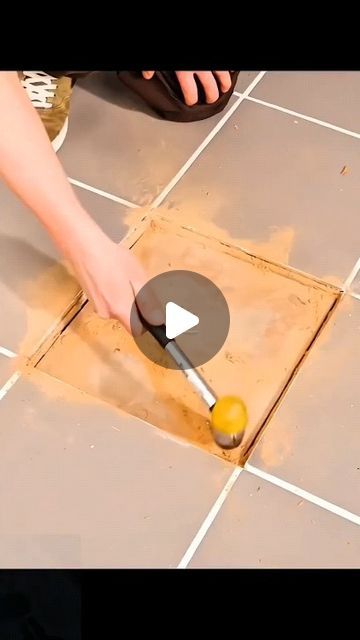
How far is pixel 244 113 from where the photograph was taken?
1.20 meters

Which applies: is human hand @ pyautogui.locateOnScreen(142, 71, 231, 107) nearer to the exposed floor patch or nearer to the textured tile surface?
the exposed floor patch

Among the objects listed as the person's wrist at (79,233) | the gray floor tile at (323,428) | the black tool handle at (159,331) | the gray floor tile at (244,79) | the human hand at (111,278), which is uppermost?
the person's wrist at (79,233)

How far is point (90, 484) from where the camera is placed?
778 millimetres

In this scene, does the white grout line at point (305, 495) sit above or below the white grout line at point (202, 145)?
below

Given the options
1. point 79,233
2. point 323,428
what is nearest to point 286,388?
point 323,428

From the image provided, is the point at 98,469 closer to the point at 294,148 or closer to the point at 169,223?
the point at 169,223

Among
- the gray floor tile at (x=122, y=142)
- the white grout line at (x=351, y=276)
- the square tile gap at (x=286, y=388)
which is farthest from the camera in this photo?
the gray floor tile at (x=122, y=142)

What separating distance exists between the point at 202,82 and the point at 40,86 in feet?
0.79

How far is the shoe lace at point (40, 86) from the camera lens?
109cm

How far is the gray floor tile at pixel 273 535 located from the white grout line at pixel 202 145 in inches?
17.7

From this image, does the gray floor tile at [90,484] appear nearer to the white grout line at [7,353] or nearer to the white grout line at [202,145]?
the white grout line at [7,353]

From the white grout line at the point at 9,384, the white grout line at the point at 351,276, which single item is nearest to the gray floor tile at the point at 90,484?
the white grout line at the point at 9,384
